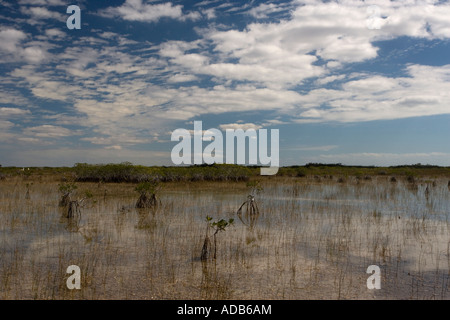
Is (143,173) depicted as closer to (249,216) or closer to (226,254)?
(249,216)

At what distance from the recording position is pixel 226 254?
22.5 feet

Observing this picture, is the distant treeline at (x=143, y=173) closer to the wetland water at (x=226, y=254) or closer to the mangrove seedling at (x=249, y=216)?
the wetland water at (x=226, y=254)

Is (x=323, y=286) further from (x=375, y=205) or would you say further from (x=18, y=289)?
(x=375, y=205)

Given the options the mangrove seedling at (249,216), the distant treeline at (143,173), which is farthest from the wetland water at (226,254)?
the distant treeline at (143,173)

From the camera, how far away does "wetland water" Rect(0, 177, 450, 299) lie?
508 cm

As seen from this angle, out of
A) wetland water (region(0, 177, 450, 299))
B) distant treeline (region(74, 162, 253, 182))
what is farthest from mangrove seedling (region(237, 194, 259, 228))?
distant treeline (region(74, 162, 253, 182))

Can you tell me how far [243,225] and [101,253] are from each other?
4.30 meters

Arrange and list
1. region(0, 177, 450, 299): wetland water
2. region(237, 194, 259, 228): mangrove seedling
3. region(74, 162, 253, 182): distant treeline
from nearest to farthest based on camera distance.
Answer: region(0, 177, 450, 299): wetland water
region(237, 194, 259, 228): mangrove seedling
region(74, 162, 253, 182): distant treeline

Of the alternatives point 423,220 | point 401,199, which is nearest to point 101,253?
point 423,220

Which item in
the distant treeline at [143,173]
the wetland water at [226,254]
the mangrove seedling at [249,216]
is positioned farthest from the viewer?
the distant treeline at [143,173]

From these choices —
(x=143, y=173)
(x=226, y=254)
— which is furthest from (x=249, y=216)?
(x=143, y=173)

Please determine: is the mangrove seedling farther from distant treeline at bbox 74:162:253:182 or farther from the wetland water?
distant treeline at bbox 74:162:253:182

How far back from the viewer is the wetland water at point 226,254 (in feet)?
16.7
